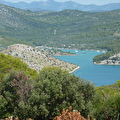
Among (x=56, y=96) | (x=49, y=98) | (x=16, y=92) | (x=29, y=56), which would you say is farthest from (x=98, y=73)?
(x=56, y=96)

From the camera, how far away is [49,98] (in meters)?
19.1

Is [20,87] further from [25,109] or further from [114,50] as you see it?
[114,50]

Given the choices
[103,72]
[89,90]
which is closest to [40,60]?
[103,72]

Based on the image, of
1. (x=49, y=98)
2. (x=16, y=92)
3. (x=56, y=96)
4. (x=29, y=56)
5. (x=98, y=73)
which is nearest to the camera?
(x=56, y=96)

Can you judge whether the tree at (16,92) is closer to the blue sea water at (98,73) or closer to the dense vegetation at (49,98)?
the dense vegetation at (49,98)

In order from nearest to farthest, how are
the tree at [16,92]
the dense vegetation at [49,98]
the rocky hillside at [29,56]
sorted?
the dense vegetation at [49,98] < the tree at [16,92] < the rocky hillside at [29,56]

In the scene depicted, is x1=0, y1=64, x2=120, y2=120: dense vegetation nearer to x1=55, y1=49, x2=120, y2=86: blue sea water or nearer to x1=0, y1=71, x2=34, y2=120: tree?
x1=0, y1=71, x2=34, y2=120: tree

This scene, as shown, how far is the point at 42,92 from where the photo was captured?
19.1m

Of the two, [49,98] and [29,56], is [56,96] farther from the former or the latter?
[29,56]

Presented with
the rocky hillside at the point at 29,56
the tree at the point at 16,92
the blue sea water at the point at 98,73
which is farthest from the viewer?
the blue sea water at the point at 98,73

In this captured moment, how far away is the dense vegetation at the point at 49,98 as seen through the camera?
60.2 ft

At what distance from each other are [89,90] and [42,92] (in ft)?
12.9

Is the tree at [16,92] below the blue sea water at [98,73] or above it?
above

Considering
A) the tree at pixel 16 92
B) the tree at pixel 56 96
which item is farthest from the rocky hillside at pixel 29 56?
the tree at pixel 56 96
